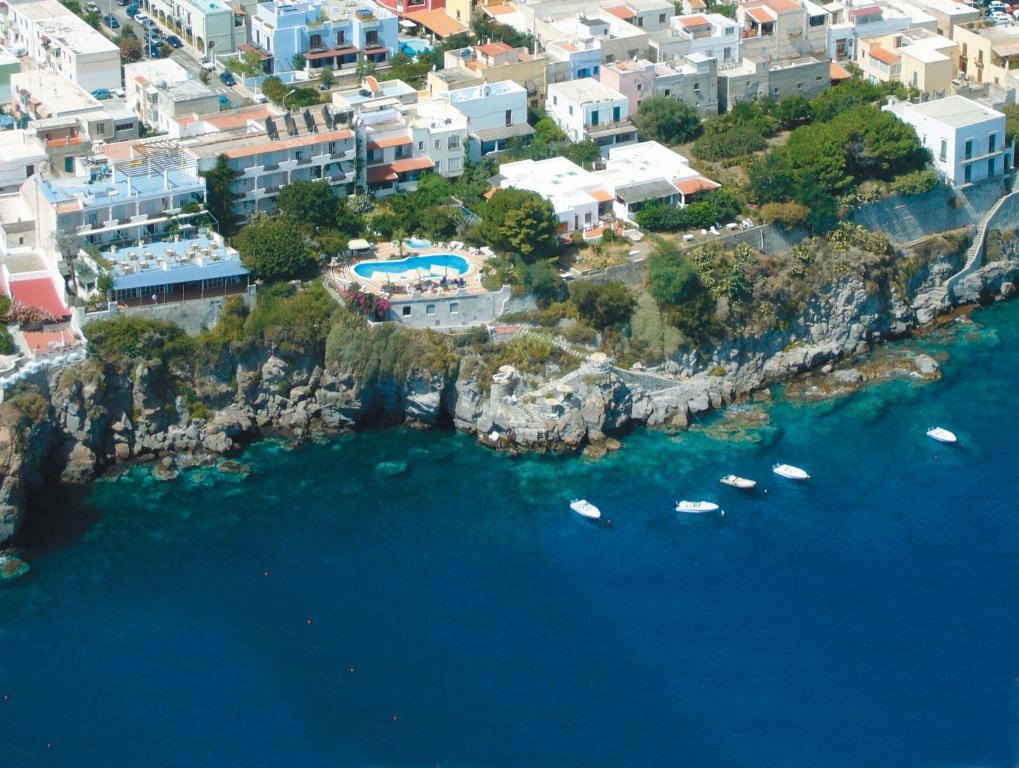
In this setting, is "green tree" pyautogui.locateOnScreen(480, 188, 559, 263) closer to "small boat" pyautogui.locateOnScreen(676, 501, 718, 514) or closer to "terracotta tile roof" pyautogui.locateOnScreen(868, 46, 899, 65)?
"small boat" pyautogui.locateOnScreen(676, 501, 718, 514)

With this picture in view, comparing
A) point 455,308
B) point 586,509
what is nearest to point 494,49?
point 455,308

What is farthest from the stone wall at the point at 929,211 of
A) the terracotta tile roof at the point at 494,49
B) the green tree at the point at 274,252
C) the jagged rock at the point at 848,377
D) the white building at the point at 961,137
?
the green tree at the point at 274,252

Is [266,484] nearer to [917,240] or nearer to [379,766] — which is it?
[379,766]

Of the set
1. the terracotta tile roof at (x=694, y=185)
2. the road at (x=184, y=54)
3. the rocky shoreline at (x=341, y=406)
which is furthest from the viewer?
the road at (x=184, y=54)

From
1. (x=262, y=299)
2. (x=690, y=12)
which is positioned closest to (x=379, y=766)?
(x=262, y=299)

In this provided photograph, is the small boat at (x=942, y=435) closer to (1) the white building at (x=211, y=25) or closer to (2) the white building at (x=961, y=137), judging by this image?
(2) the white building at (x=961, y=137)
